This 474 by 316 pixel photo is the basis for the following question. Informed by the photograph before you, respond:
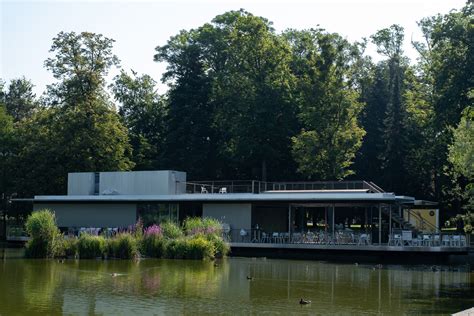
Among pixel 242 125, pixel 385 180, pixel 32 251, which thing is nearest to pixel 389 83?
pixel 385 180

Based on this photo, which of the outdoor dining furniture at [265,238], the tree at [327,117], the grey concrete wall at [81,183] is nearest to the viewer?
the outdoor dining furniture at [265,238]

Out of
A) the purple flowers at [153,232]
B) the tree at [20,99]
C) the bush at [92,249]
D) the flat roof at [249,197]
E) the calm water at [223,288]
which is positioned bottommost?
the calm water at [223,288]

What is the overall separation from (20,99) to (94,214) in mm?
36786

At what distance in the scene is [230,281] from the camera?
2353cm

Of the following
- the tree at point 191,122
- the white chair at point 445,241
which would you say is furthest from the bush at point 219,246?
the tree at point 191,122

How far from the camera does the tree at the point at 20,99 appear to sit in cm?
7462

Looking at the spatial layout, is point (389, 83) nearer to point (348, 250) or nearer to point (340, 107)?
point (340, 107)

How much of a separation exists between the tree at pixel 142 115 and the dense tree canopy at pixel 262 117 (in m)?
0.26

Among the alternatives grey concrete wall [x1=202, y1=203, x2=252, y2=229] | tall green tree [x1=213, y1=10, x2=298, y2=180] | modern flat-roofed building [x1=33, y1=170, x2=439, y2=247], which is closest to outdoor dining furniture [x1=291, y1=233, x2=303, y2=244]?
modern flat-roofed building [x1=33, y1=170, x2=439, y2=247]

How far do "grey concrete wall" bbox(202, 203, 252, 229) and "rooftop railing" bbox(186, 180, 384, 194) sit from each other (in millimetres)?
995

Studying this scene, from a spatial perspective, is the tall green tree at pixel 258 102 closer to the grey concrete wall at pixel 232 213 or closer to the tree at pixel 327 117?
the tree at pixel 327 117

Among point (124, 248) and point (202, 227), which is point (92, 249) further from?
point (202, 227)

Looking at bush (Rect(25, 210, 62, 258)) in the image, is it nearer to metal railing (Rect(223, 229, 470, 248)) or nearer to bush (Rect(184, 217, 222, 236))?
bush (Rect(184, 217, 222, 236))

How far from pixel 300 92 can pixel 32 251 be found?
23.9m
